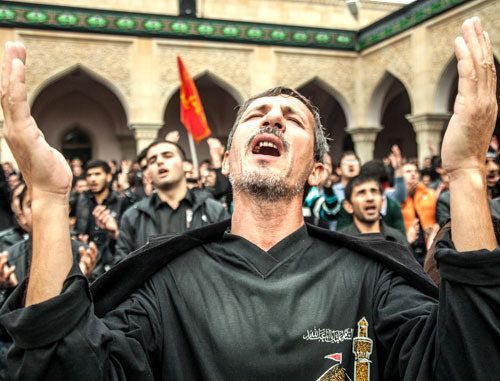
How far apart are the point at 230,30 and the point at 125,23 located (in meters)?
2.52

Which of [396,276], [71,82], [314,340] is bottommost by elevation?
[314,340]

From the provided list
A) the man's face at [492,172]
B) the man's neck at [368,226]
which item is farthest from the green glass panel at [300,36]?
the man's neck at [368,226]

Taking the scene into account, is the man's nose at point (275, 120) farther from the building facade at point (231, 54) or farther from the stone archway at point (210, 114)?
the stone archway at point (210, 114)

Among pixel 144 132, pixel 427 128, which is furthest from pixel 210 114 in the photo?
pixel 427 128

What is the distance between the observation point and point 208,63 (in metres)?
12.7

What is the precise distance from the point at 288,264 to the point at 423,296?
350 mm

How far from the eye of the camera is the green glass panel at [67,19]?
11547 millimetres

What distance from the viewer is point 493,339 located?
101cm

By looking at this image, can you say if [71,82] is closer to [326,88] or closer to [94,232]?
[326,88]

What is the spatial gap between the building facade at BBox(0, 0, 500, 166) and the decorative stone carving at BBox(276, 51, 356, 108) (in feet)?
0.09

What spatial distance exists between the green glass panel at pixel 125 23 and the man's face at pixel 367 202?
9.90 metres

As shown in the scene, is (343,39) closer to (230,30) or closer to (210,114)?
(230,30)

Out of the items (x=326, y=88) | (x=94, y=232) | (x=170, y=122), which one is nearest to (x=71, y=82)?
(x=170, y=122)

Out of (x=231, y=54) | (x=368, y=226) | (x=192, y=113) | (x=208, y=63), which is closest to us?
(x=368, y=226)
